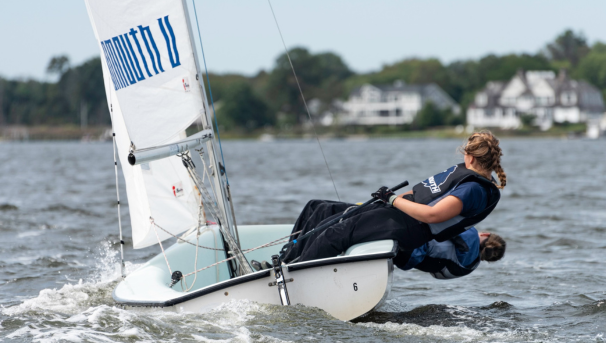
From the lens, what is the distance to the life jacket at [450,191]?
4.11 meters

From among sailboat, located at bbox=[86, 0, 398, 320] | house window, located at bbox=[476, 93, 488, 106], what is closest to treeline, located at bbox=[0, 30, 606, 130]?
house window, located at bbox=[476, 93, 488, 106]

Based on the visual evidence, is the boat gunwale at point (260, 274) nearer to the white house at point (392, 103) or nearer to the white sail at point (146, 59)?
the white sail at point (146, 59)

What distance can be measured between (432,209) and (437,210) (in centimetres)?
3

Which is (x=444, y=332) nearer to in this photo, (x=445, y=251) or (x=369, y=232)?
(x=445, y=251)

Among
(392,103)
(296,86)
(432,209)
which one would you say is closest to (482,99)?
(392,103)

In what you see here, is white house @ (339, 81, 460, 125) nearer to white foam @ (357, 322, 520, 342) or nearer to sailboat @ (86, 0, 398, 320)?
sailboat @ (86, 0, 398, 320)

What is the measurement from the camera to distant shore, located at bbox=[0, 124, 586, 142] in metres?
64.1

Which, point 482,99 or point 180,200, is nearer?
point 180,200

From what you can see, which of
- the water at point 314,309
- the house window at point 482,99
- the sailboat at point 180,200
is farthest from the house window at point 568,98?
the sailboat at point 180,200

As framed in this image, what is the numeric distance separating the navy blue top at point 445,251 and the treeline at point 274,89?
Answer: 2828 inches

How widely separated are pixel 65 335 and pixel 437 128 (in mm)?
67992

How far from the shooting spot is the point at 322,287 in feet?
13.4

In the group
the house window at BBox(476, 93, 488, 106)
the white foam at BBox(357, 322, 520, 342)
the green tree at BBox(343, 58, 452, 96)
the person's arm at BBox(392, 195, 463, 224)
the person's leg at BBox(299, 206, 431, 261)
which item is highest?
the green tree at BBox(343, 58, 452, 96)

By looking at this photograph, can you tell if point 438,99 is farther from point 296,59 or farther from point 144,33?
point 144,33
